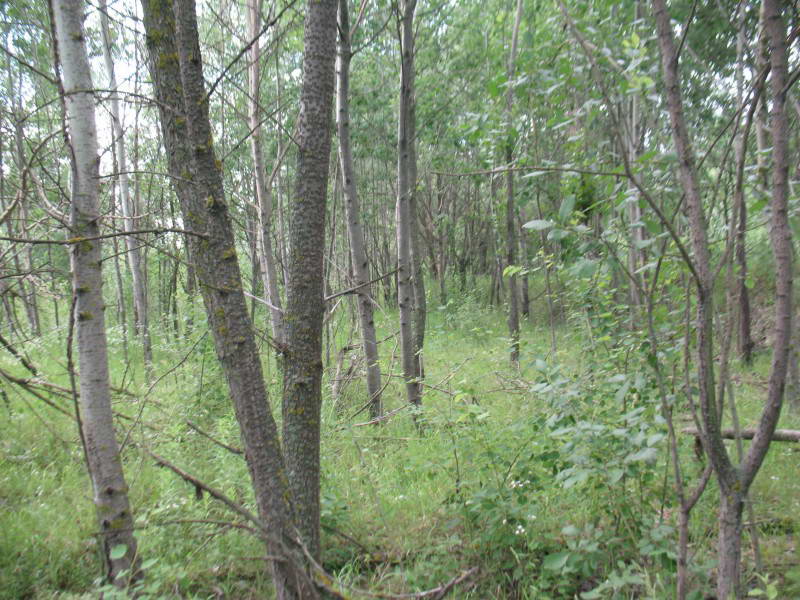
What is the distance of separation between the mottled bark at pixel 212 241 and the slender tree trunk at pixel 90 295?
618 mm

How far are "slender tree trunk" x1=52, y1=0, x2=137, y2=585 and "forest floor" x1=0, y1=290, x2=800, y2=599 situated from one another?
0.63 feet

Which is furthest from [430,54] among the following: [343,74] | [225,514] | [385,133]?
[225,514]

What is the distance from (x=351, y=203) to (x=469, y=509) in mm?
3179

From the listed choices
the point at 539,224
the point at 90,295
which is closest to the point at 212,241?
the point at 90,295

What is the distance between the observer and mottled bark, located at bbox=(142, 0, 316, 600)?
81.0 inches

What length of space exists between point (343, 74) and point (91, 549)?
13.8 ft

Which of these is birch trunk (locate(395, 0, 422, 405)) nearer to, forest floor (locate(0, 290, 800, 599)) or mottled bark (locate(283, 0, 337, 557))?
forest floor (locate(0, 290, 800, 599))

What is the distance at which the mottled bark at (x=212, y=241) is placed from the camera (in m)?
2.06

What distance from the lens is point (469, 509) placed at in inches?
121

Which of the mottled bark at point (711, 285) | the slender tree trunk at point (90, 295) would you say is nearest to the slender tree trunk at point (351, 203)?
the slender tree trunk at point (90, 295)

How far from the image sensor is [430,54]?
25.5 feet

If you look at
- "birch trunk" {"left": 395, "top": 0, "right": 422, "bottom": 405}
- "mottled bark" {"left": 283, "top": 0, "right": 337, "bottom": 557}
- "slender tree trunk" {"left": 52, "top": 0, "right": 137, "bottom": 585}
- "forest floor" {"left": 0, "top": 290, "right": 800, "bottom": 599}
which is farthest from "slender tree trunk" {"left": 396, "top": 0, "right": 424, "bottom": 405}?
"slender tree trunk" {"left": 52, "top": 0, "right": 137, "bottom": 585}

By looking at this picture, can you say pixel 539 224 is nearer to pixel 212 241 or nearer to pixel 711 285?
pixel 711 285

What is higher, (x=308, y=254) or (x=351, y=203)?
(x=351, y=203)
